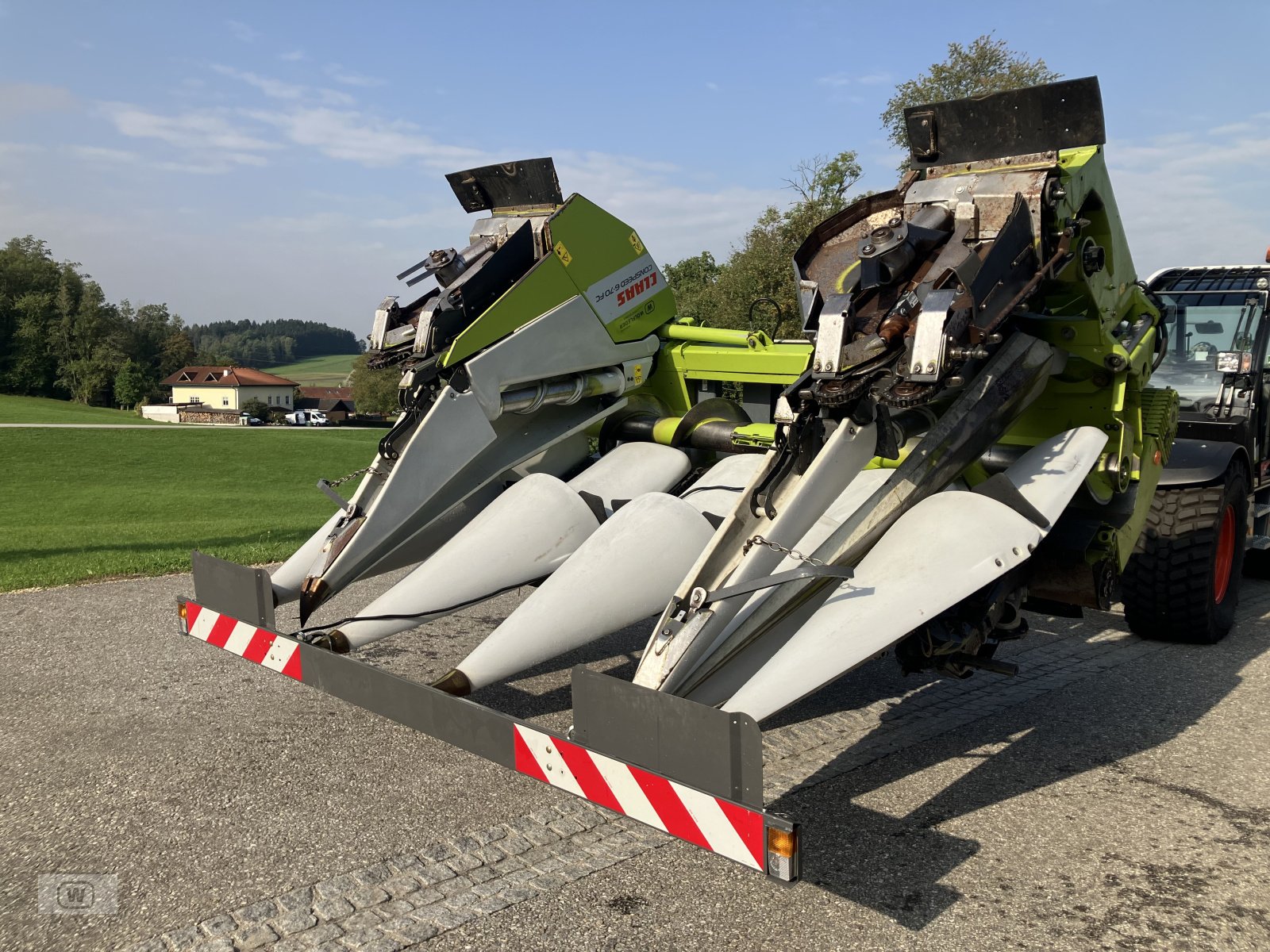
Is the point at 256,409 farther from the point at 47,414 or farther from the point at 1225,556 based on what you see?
the point at 1225,556

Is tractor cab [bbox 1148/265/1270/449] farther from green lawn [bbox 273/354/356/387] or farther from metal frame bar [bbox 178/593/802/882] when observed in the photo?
green lawn [bbox 273/354/356/387]

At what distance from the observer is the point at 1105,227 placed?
4254mm

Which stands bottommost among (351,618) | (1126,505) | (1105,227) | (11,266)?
(351,618)

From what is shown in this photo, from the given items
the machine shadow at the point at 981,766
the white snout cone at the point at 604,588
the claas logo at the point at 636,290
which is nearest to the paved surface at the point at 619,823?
the machine shadow at the point at 981,766

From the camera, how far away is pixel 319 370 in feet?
497

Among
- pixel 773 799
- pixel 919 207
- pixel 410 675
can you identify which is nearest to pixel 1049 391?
pixel 919 207

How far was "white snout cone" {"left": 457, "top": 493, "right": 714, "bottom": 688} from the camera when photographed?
11.9 ft

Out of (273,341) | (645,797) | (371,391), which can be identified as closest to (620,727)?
(645,797)

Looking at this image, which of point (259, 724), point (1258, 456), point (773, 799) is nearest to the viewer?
point (773, 799)

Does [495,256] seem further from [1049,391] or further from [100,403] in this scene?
[100,403]

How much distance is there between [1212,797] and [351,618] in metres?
3.34

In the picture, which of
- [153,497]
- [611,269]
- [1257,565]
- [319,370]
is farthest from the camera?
[319,370]

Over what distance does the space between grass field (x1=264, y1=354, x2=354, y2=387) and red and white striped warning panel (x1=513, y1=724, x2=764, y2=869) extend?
130 meters

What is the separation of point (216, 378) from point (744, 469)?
97.2 metres
